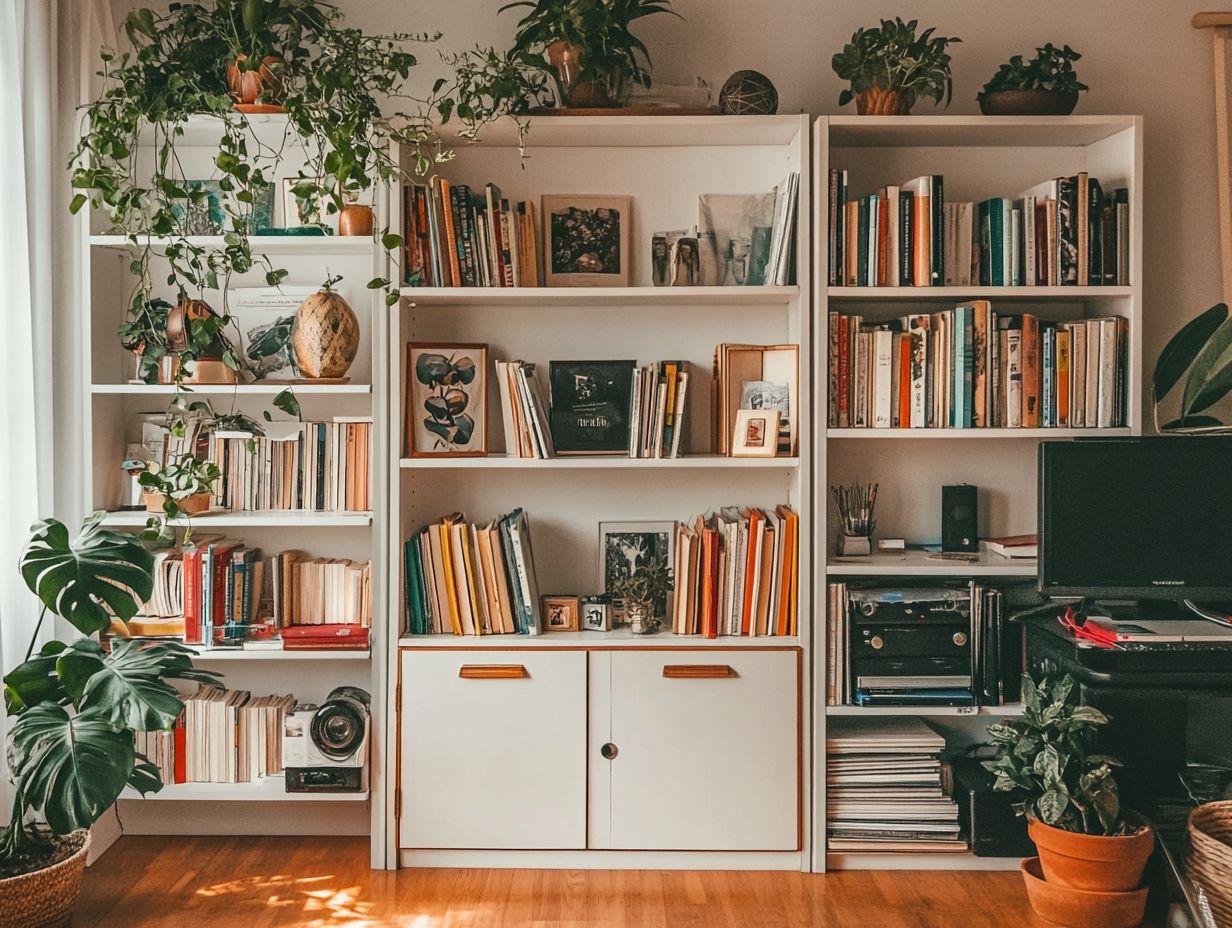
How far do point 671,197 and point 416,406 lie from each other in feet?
3.11

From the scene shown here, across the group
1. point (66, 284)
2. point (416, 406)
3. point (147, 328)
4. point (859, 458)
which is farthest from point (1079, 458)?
point (66, 284)

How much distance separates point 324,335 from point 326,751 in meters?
1.12

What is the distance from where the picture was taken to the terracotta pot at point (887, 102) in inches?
110

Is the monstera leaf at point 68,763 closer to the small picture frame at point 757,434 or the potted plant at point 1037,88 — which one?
the small picture frame at point 757,434

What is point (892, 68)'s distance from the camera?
2771mm

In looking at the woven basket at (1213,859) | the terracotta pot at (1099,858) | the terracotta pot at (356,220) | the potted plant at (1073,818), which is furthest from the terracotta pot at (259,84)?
the woven basket at (1213,859)

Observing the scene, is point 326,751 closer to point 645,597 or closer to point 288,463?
point 288,463

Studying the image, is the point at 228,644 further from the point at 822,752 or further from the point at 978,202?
the point at 978,202

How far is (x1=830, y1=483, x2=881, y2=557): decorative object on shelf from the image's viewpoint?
9.79ft

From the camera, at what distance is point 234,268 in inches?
106

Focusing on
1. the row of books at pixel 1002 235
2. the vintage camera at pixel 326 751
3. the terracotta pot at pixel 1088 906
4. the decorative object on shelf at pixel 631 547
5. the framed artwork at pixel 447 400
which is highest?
the row of books at pixel 1002 235

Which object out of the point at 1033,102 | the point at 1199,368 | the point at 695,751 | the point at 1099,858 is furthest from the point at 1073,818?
the point at 1033,102

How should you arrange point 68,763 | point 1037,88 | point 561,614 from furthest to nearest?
point 561,614 → point 1037,88 → point 68,763

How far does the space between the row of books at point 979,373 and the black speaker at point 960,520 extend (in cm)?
25
